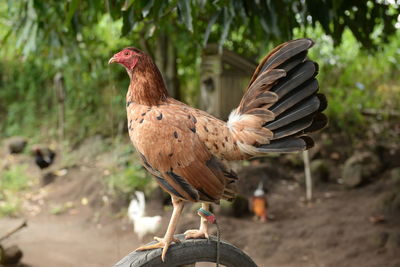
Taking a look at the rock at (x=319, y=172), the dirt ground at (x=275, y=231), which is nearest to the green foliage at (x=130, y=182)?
the dirt ground at (x=275, y=231)

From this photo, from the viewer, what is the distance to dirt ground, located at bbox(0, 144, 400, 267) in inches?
171

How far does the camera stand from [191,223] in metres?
5.23

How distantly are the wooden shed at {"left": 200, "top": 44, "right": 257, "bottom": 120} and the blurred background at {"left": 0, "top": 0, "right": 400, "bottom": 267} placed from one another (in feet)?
0.06

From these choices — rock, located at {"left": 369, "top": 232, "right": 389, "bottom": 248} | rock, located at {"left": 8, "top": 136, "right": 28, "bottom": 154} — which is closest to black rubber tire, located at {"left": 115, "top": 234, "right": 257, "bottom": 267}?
rock, located at {"left": 369, "top": 232, "right": 389, "bottom": 248}

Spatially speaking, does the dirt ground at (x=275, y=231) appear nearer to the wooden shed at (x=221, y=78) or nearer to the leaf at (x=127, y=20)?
the wooden shed at (x=221, y=78)

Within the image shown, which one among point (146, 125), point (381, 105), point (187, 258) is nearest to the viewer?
point (146, 125)

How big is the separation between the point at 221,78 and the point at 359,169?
2.26m

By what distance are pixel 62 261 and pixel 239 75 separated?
10.7ft

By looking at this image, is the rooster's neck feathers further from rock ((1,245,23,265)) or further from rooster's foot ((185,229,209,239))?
rock ((1,245,23,265))

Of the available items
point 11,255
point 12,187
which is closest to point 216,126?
point 11,255

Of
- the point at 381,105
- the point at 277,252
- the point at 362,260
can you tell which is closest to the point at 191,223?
the point at 277,252

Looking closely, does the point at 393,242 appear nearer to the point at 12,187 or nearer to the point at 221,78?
the point at 221,78

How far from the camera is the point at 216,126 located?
176 centimetres

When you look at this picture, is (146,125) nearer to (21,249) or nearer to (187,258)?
(187,258)
